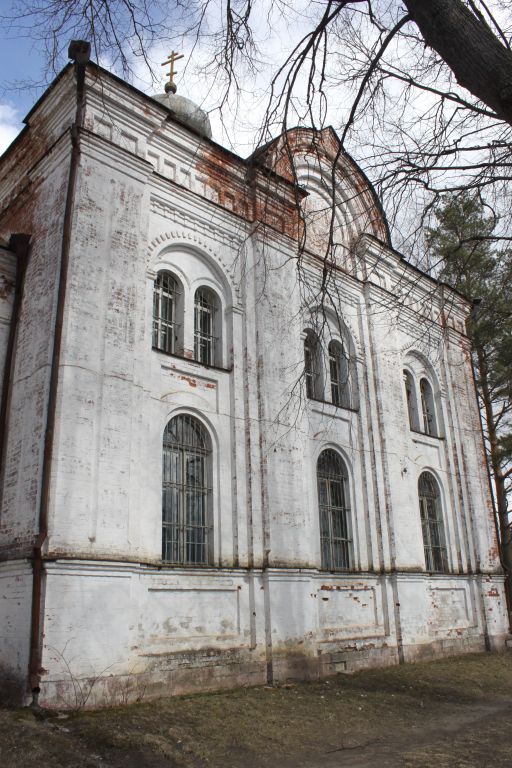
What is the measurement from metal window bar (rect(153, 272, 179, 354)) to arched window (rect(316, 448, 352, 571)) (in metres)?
4.04

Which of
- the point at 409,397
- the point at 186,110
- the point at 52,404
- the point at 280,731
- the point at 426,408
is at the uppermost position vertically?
the point at 186,110

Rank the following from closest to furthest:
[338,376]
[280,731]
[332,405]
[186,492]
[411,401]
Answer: [280,731], [186,492], [332,405], [338,376], [411,401]

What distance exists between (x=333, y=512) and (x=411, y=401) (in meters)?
4.91

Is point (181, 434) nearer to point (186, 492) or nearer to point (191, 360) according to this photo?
point (186, 492)

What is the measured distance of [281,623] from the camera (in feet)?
34.2

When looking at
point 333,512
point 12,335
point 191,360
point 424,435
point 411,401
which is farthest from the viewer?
point 411,401

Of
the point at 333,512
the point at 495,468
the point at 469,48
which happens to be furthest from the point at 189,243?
the point at 495,468

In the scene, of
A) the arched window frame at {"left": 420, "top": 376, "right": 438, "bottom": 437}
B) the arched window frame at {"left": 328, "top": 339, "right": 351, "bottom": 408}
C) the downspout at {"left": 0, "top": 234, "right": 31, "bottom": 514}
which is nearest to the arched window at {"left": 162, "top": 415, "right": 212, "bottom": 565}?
the downspout at {"left": 0, "top": 234, "right": 31, "bottom": 514}

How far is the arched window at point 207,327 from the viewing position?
38.1 feet

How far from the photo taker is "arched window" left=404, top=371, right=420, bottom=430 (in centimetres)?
1648

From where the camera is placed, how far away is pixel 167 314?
11281 mm

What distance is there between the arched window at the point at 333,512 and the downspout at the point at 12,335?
6.01 metres

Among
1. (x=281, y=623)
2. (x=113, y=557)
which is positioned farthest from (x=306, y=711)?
(x=113, y=557)

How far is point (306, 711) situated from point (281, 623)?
210cm
